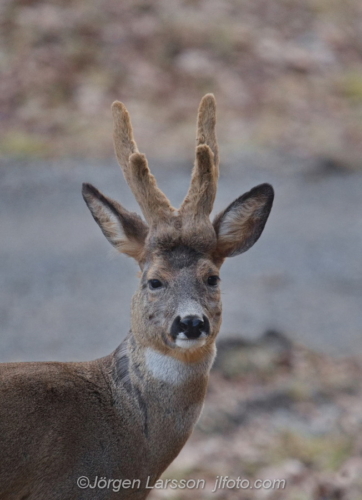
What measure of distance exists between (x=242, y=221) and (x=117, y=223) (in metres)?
0.80

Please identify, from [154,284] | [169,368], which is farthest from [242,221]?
[169,368]

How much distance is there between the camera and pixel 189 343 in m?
5.62

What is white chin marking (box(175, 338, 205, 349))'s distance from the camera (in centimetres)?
563

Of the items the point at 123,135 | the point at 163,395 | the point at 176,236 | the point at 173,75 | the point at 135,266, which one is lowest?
the point at 163,395

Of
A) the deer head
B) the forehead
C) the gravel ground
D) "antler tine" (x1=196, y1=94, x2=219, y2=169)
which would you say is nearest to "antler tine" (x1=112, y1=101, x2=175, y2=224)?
the deer head

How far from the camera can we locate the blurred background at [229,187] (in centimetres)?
1023

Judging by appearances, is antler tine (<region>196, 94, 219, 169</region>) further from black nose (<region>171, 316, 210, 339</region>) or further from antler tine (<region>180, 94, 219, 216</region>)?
black nose (<region>171, 316, 210, 339</region>)

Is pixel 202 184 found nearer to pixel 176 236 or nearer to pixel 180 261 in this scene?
pixel 176 236

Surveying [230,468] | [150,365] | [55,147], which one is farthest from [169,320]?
[55,147]

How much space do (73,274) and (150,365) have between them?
1019 cm

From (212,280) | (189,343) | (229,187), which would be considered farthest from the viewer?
(229,187)

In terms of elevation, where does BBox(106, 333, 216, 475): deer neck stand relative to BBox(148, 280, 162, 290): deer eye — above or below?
below

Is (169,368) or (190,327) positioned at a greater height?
(190,327)

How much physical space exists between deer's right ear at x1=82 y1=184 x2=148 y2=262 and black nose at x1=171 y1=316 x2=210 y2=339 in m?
0.78
